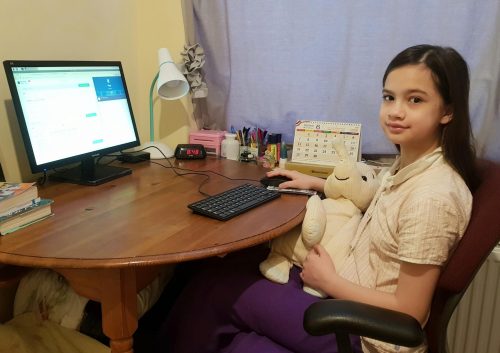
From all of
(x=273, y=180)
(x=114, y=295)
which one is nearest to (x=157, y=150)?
(x=273, y=180)

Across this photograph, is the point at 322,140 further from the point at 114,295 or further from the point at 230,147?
the point at 114,295

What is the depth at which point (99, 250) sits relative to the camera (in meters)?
0.94

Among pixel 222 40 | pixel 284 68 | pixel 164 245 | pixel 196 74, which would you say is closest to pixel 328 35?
pixel 284 68

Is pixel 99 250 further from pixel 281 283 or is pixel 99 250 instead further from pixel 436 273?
pixel 436 273

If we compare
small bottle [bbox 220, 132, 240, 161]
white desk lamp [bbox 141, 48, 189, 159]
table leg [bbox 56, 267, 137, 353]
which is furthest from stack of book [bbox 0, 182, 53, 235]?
small bottle [bbox 220, 132, 240, 161]

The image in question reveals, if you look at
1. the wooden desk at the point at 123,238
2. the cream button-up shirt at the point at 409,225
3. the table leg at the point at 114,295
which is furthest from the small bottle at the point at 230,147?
the table leg at the point at 114,295

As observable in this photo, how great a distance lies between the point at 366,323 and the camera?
0.82 metres

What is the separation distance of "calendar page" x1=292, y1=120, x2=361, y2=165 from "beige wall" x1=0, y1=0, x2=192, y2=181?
58 centimetres

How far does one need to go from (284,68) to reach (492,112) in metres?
0.78

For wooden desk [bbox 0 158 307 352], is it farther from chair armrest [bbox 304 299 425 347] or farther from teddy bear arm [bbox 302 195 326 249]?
chair armrest [bbox 304 299 425 347]

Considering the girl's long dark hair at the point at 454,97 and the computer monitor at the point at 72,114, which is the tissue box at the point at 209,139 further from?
the girl's long dark hair at the point at 454,97

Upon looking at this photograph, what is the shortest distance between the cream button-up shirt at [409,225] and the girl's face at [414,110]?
0.05 metres

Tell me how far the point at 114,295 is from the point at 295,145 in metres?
0.95

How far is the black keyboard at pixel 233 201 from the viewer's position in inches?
45.4
